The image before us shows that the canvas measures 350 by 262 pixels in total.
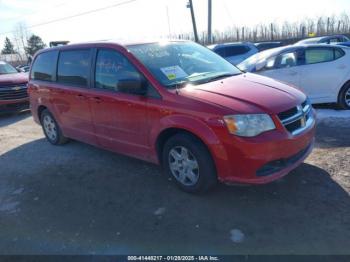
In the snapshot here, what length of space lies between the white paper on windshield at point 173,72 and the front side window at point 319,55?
14.0 ft

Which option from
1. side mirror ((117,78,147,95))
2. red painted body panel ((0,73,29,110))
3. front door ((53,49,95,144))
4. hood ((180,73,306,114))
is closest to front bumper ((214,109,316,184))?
hood ((180,73,306,114))

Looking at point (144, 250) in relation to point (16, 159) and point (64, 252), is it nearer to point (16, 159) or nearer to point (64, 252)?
point (64, 252)

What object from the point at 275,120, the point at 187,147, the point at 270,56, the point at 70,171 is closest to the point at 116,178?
the point at 70,171

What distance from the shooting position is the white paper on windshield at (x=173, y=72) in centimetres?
411

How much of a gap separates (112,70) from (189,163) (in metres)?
1.70

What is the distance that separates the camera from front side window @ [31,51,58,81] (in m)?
5.91

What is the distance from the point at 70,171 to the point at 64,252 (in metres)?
2.07

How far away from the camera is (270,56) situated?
25.8 feet

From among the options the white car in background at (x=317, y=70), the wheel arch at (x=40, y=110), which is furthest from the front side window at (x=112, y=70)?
the white car in background at (x=317, y=70)

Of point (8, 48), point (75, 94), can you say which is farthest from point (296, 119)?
point (8, 48)

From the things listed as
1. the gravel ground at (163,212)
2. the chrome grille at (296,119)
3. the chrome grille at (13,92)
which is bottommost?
the gravel ground at (163,212)

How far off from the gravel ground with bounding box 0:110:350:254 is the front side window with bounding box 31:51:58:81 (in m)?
1.77

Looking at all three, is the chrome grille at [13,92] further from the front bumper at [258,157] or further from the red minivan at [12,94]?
the front bumper at [258,157]

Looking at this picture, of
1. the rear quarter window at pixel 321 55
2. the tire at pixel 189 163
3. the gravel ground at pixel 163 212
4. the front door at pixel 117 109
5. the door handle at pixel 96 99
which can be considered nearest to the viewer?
the gravel ground at pixel 163 212
